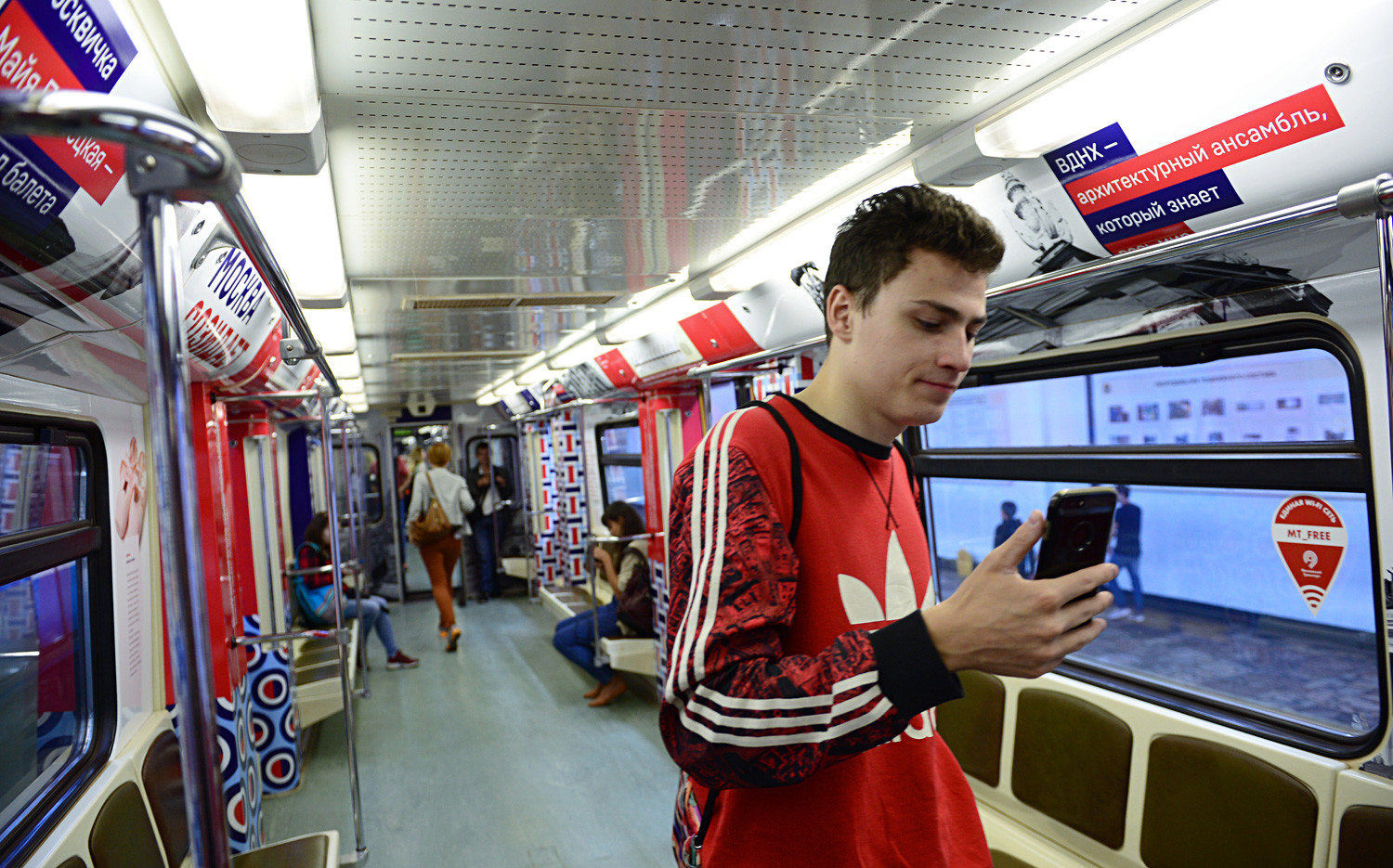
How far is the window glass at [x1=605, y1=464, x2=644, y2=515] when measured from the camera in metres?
9.08

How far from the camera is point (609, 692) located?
20.1 feet

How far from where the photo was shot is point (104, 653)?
294 centimetres

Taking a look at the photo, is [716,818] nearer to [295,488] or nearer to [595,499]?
[595,499]

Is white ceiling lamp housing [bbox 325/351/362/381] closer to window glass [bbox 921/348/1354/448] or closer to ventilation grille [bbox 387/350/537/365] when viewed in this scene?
ventilation grille [bbox 387/350/537/365]

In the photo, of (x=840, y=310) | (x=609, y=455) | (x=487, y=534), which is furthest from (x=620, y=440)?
(x=840, y=310)

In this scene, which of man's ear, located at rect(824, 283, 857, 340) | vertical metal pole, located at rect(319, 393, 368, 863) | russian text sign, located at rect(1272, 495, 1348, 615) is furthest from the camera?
vertical metal pole, located at rect(319, 393, 368, 863)

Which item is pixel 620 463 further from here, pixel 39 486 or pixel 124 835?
pixel 124 835

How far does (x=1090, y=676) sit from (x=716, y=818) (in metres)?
2.48

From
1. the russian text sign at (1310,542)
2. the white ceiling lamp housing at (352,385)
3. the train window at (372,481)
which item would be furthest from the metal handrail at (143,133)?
the train window at (372,481)

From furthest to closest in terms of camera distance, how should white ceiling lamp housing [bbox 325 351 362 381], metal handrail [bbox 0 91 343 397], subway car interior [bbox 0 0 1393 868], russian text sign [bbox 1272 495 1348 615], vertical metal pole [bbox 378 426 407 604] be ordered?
1. vertical metal pole [bbox 378 426 407 604]
2. white ceiling lamp housing [bbox 325 351 362 381]
3. russian text sign [bbox 1272 495 1348 615]
4. subway car interior [bbox 0 0 1393 868]
5. metal handrail [bbox 0 91 343 397]

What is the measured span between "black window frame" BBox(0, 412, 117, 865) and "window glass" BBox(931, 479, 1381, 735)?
2.64 m

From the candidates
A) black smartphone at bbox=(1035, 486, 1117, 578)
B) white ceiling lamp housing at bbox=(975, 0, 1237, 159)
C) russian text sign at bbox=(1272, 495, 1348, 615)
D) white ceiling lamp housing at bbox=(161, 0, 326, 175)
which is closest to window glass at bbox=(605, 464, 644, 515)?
russian text sign at bbox=(1272, 495, 1348, 615)

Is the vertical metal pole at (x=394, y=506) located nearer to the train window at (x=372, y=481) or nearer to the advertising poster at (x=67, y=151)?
the train window at (x=372, y=481)

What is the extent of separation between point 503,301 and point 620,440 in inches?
178
